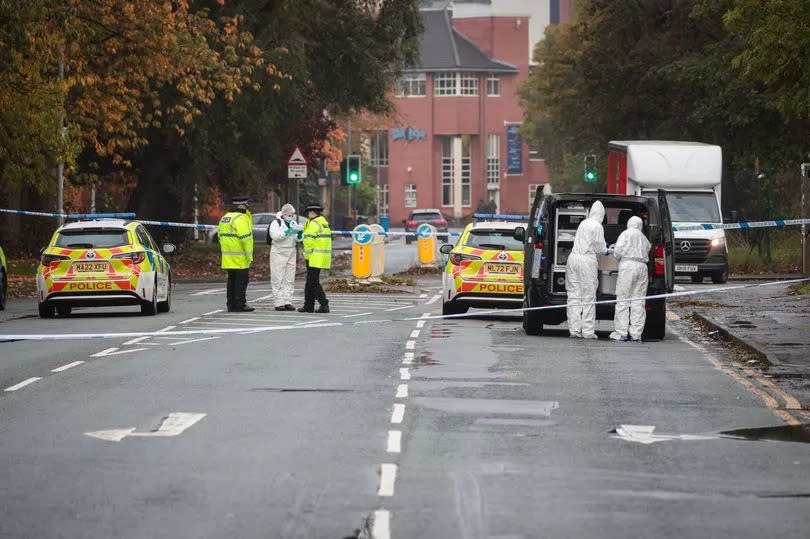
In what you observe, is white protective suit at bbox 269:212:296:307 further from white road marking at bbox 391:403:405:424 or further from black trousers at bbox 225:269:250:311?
white road marking at bbox 391:403:405:424

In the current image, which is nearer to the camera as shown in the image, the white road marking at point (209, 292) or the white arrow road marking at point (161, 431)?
the white arrow road marking at point (161, 431)

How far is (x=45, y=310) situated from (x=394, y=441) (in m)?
14.3

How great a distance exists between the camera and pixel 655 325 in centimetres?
2072

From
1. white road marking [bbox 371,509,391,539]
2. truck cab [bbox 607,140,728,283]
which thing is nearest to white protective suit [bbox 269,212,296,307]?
truck cab [bbox 607,140,728,283]

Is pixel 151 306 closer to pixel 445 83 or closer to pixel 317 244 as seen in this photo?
pixel 317 244

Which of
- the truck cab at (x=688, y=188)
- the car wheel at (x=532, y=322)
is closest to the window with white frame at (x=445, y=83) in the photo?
the truck cab at (x=688, y=188)

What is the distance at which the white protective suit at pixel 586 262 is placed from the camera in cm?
2014

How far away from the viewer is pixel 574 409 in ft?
42.6

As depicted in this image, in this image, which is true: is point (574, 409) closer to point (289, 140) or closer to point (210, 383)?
point (210, 383)

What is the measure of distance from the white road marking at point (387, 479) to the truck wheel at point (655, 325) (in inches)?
440

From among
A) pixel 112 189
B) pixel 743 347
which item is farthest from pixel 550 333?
pixel 112 189

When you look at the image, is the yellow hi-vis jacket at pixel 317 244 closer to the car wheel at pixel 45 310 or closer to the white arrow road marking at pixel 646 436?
the car wheel at pixel 45 310

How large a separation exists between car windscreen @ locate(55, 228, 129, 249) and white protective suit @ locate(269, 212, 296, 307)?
246 centimetres

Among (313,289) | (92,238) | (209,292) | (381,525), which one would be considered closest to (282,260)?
(313,289)
